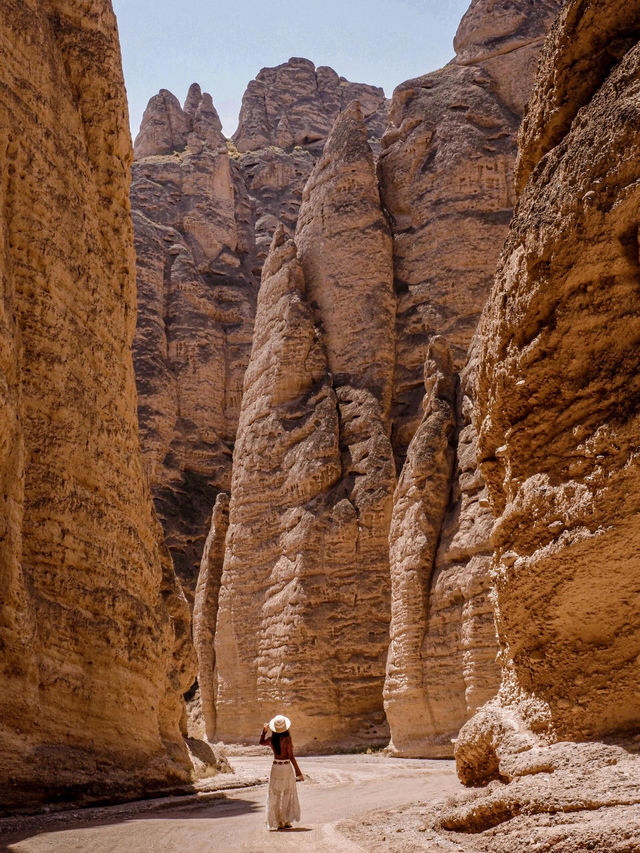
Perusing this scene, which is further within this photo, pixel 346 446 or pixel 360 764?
pixel 346 446

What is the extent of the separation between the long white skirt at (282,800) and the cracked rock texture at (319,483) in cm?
1505

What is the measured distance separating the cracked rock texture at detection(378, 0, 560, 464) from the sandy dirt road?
54.4 ft

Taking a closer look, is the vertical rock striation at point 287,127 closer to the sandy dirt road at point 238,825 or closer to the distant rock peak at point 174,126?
the distant rock peak at point 174,126

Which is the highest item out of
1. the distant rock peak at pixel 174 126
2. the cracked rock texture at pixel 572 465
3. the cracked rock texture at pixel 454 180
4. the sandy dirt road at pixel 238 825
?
the distant rock peak at pixel 174 126

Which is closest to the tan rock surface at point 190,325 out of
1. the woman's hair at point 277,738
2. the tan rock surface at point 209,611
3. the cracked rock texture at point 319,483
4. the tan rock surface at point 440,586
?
the tan rock surface at point 209,611

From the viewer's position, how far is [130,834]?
641 cm

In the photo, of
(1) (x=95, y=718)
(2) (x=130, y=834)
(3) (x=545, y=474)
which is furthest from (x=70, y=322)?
(3) (x=545, y=474)

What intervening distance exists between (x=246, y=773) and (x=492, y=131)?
2585 centimetres

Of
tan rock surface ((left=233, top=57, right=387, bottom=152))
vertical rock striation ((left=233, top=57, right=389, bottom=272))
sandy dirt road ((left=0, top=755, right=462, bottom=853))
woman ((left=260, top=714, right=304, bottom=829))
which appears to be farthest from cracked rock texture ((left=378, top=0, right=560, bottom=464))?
tan rock surface ((left=233, top=57, right=387, bottom=152))

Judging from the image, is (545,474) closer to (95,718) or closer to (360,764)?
(95,718)

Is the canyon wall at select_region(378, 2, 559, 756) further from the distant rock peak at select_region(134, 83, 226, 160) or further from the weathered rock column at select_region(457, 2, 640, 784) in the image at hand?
the distant rock peak at select_region(134, 83, 226, 160)

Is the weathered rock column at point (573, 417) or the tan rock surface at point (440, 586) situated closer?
the weathered rock column at point (573, 417)

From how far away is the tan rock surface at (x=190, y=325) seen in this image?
3841cm

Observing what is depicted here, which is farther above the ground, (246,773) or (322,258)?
(322,258)
